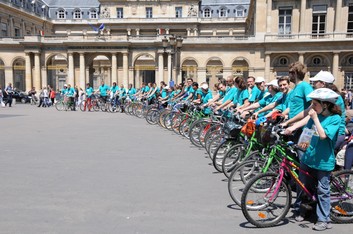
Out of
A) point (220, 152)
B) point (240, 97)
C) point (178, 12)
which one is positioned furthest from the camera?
point (178, 12)

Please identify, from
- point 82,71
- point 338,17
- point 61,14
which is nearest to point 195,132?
point 82,71

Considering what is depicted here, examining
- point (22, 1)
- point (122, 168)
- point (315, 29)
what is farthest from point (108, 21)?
point (122, 168)

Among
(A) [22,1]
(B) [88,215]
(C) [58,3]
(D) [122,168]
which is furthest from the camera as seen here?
(C) [58,3]

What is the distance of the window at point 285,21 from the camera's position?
3856 cm

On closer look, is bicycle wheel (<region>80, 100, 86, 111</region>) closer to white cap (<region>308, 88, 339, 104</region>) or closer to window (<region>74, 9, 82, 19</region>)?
white cap (<region>308, 88, 339, 104</region>)

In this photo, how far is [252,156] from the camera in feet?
18.7

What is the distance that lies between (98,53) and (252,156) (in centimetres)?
3466

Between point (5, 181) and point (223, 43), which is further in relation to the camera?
point (223, 43)

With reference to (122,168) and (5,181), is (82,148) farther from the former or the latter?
(5,181)

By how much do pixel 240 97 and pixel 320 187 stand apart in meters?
4.23

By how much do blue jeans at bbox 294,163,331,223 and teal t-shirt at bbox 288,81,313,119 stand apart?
1.23 meters

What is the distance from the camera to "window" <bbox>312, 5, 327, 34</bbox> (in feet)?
123

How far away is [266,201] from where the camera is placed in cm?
476

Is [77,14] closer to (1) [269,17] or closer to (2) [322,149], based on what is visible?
(1) [269,17]
